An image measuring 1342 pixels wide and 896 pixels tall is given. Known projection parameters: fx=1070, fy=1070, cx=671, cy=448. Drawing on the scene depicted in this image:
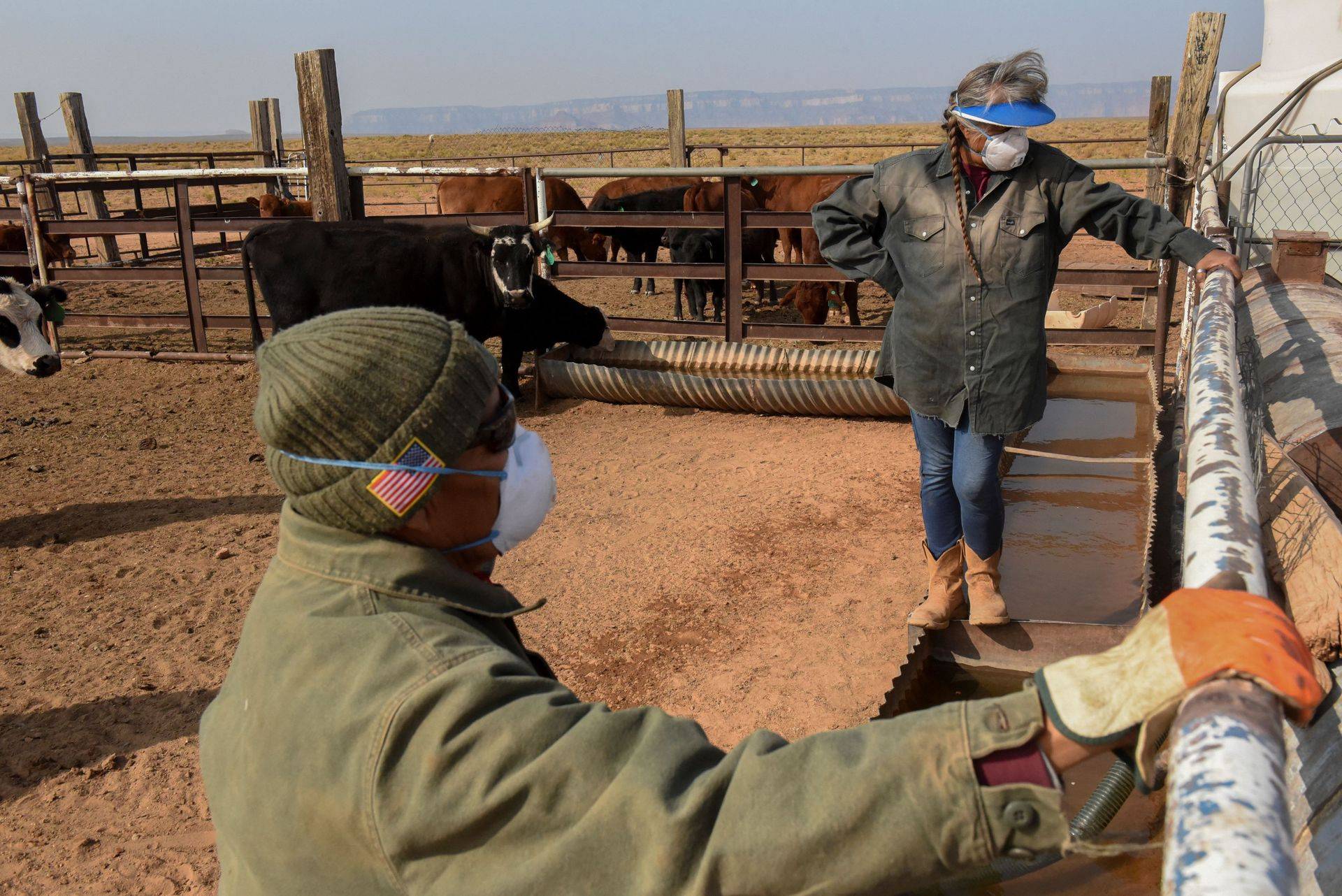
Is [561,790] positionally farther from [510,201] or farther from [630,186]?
[510,201]

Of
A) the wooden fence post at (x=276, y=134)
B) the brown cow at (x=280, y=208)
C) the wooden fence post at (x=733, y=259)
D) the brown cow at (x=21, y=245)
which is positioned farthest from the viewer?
the wooden fence post at (x=276, y=134)

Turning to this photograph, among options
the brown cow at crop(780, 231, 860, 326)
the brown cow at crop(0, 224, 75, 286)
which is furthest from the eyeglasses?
the brown cow at crop(0, 224, 75, 286)

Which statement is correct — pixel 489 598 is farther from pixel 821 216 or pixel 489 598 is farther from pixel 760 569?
pixel 760 569

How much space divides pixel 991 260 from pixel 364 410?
2720 mm

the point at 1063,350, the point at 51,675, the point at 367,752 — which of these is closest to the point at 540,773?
the point at 367,752

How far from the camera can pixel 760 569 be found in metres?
5.05

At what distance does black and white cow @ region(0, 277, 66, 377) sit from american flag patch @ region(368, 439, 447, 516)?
7.21 metres

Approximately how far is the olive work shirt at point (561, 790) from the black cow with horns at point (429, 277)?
7.18 metres

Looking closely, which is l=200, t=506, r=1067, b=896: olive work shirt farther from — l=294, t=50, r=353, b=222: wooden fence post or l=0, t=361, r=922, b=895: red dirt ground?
l=294, t=50, r=353, b=222: wooden fence post

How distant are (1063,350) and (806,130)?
65.8 metres

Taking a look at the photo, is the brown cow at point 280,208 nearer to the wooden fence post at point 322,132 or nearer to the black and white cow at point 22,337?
the wooden fence post at point 322,132

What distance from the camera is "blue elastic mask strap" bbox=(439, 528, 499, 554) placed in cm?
146

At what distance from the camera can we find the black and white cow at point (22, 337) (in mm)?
7242

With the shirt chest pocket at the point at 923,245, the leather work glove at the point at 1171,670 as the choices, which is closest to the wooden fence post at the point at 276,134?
the shirt chest pocket at the point at 923,245
